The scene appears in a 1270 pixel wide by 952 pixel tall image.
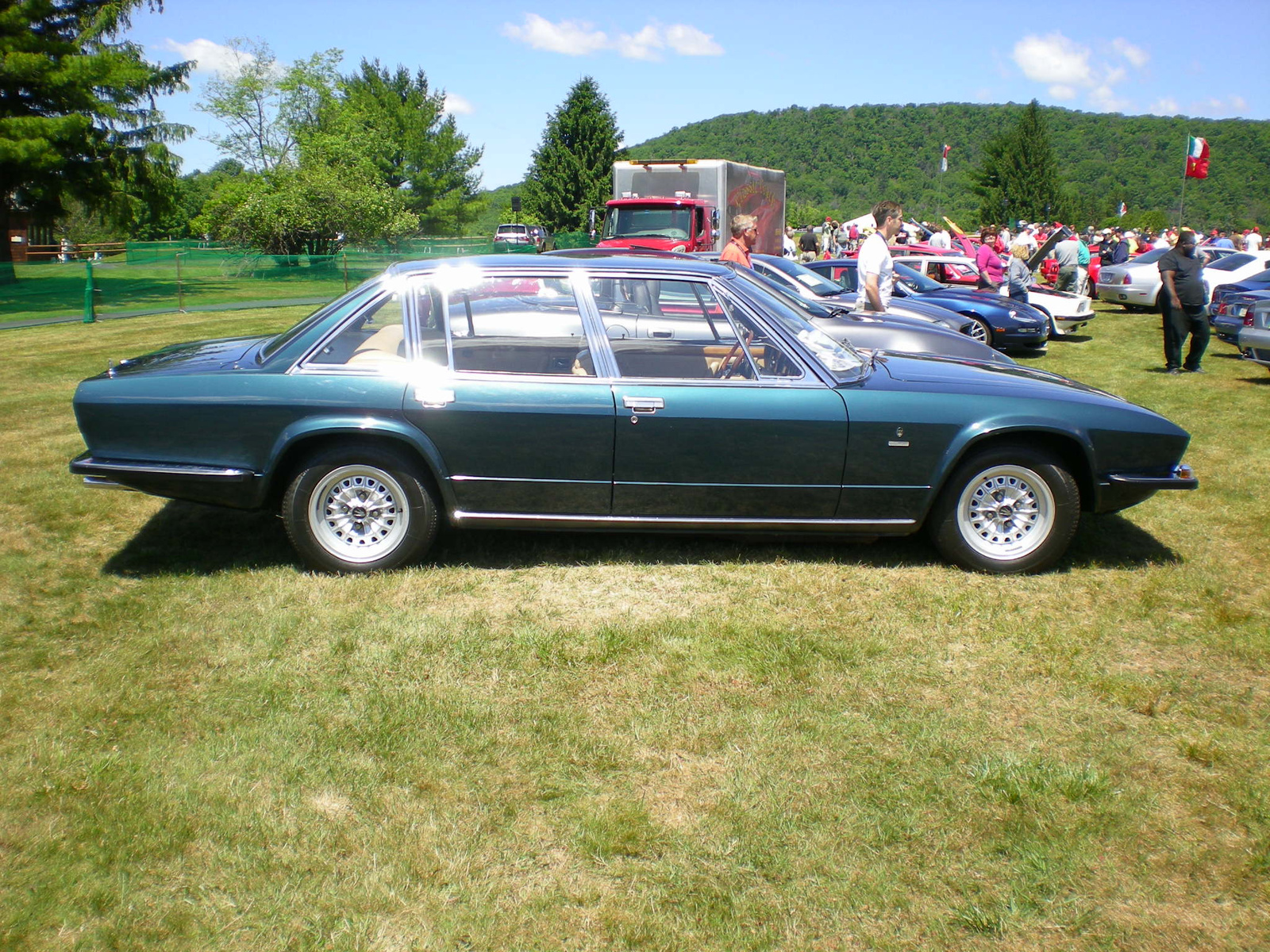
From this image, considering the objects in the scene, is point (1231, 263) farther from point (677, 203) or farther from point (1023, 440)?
point (1023, 440)

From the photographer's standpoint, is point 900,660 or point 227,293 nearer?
point 900,660

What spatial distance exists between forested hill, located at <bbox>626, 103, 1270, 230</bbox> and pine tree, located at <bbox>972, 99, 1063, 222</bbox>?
→ 13.4 meters

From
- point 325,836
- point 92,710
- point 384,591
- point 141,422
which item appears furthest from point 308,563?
point 325,836

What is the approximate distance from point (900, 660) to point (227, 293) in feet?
81.9

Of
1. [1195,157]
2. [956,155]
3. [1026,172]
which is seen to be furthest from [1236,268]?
[956,155]

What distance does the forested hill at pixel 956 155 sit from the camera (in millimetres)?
107062

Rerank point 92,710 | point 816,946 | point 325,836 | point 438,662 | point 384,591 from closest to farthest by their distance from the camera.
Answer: point 816,946, point 325,836, point 92,710, point 438,662, point 384,591

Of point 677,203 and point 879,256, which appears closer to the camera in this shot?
point 879,256

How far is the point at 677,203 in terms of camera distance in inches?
745

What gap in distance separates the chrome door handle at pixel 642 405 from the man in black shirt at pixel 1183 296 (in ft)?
31.7

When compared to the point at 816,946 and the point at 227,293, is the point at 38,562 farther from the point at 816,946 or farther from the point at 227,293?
the point at 227,293

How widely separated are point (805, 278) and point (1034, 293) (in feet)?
21.8

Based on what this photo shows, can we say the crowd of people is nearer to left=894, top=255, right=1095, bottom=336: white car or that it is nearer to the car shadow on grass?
left=894, top=255, right=1095, bottom=336: white car

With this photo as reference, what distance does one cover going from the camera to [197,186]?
106 metres
